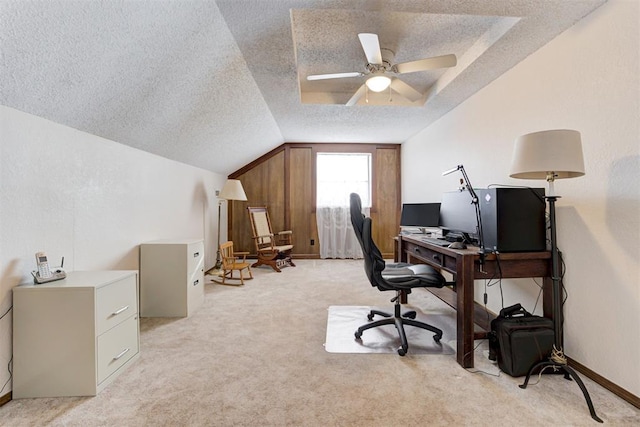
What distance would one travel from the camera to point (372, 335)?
2.32 metres

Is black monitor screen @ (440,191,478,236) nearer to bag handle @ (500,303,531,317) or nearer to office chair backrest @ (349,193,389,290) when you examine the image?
bag handle @ (500,303,531,317)

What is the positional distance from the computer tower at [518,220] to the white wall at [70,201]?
9.44 ft

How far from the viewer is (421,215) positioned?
3408mm

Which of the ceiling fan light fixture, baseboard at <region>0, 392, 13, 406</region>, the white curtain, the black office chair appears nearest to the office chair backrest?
the black office chair

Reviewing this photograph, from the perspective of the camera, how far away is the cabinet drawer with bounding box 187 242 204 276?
272cm

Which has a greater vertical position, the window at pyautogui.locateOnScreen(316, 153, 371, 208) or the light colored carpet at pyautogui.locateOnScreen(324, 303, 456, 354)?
the window at pyautogui.locateOnScreen(316, 153, 371, 208)

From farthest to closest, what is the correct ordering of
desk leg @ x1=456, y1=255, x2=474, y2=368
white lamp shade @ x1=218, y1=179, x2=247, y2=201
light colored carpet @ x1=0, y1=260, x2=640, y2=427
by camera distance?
Result: 1. white lamp shade @ x1=218, y1=179, x2=247, y2=201
2. desk leg @ x1=456, y1=255, x2=474, y2=368
3. light colored carpet @ x1=0, y1=260, x2=640, y2=427

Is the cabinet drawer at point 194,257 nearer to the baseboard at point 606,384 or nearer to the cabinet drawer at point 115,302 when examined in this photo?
the cabinet drawer at point 115,302

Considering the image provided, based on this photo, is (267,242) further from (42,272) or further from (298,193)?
(42,272)

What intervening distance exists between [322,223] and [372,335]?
3296 millimetres

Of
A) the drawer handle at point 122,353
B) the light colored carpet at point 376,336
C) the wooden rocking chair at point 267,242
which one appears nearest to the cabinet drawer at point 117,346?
the drawer handle at point 122,353

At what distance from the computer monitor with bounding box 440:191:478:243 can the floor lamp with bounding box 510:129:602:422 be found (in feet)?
1.90

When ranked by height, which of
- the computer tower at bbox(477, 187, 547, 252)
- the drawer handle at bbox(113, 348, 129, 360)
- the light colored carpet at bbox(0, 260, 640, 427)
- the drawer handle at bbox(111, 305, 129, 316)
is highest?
the computer tower at bbox(477, 187, 547, 252)

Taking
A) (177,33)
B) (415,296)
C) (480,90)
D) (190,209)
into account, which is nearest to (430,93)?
(480,90)
